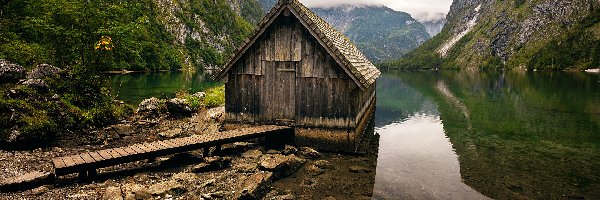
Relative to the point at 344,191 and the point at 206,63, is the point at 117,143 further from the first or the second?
the point at 206,63

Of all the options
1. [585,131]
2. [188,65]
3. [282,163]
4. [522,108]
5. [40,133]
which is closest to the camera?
[282,163]

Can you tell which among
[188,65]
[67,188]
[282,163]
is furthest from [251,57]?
[188,65]

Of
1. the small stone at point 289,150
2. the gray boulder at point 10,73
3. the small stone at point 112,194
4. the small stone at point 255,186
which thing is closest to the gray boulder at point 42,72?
the gray boulder at point 10,73

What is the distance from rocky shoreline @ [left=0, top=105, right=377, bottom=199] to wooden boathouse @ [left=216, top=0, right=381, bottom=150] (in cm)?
167

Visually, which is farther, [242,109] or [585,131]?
[585,131]

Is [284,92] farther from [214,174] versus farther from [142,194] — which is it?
[142,194]

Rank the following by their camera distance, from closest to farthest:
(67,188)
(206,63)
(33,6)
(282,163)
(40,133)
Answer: (67,188) < (282,163) < (40,133) < (33,6) < (206,63)

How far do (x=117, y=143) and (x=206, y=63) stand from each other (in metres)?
188

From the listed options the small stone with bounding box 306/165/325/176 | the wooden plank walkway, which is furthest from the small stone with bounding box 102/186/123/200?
the small stone with bounding box 306/165/325/176

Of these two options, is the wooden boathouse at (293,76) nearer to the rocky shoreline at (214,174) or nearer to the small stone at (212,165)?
the rocky shoreline at (214,174)

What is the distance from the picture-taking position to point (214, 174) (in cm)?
1293

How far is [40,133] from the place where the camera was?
14859 mm

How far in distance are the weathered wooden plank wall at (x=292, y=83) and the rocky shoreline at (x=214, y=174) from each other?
1583mm

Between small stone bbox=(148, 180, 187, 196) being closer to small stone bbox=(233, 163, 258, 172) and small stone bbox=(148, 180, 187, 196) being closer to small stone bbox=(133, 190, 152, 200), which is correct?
small stone bbox=(133, 190, 152, 200)
